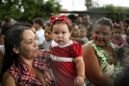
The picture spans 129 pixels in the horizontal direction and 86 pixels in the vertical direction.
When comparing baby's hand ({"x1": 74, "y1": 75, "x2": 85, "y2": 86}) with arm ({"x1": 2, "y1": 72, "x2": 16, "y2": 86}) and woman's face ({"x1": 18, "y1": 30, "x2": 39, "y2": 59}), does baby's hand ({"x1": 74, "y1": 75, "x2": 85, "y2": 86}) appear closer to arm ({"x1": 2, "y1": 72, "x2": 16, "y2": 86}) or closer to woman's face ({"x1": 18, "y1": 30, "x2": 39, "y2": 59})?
woman's face ({"x1": 18, "y1": 30, "x2": 39, "y2": 59})

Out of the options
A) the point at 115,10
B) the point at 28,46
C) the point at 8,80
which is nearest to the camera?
the point at 8,80

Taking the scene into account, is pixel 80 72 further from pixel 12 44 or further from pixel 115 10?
pixel 115 10

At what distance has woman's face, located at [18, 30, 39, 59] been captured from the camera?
99.9 inches

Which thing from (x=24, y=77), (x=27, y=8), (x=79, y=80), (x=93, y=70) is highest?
(x=24, y=77)

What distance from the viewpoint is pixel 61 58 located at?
330 cm

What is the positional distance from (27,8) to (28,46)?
60.1ft

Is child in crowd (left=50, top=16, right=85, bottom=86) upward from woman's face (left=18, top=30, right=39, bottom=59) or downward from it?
downward

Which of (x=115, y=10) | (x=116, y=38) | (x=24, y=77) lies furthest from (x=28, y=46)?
(x=115, y=10)

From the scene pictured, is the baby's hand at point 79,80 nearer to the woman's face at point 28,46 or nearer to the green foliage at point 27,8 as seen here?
the woman's face at point 28,46

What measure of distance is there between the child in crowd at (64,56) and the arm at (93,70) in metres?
0.10

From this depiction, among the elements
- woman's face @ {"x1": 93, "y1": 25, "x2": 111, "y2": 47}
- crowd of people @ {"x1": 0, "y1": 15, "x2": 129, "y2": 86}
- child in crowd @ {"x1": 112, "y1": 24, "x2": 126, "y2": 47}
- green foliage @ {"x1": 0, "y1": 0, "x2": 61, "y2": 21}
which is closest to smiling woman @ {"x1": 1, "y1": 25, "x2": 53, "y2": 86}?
crowd of people @ {"x1": 0, "y1": 15, "x2": 129, "y2": 86}

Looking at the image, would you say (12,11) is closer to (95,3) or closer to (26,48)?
(95,3)

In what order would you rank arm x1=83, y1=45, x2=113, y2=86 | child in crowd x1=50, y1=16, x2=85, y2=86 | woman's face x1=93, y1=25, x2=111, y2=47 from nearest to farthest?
arm x1=83, y1=45, x2=113, y2=86, woman's face x1=93, y1=25, x2=111, y2=47, child in crowd x1=50, y1=16, x2=85, y2=86

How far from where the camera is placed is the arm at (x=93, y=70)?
301cm
